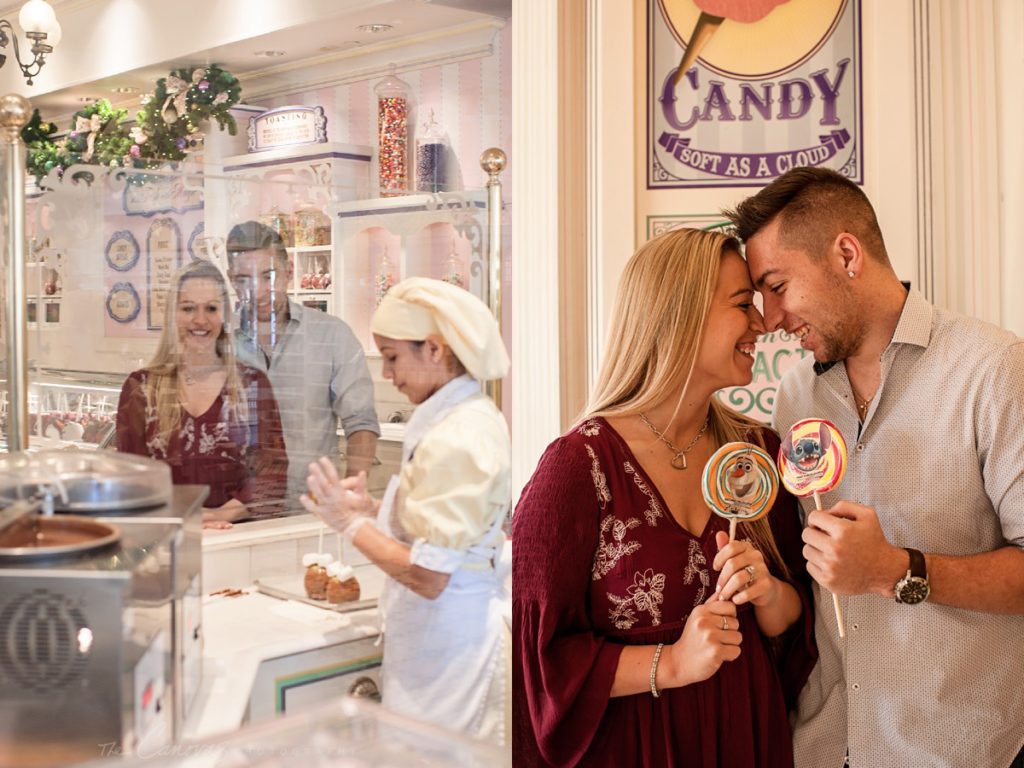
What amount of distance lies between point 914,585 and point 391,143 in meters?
1.13

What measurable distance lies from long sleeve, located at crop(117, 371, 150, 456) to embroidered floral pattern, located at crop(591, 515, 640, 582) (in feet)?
3.29

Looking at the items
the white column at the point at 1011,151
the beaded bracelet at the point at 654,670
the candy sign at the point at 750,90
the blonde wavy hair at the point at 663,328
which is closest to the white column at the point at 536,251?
the candy sign at the point at 750,90

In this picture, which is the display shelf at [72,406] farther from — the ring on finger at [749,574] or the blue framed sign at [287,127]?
the ring on finger at [749,574]

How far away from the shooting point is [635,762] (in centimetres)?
154

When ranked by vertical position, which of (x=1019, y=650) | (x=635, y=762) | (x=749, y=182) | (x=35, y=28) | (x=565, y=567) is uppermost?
(x=749, y=182)

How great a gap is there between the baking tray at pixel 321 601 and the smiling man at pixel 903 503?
36.8 inches

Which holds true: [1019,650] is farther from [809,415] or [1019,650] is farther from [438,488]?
[438,488]

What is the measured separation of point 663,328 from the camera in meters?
1.58

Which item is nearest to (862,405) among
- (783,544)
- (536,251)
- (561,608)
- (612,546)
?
(783,544)

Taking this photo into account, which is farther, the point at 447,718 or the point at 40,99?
the point at 447,718

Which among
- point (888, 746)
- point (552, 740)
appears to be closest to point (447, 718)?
point (552, 740)

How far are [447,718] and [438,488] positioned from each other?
0.17m

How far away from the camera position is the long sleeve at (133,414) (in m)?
0.59

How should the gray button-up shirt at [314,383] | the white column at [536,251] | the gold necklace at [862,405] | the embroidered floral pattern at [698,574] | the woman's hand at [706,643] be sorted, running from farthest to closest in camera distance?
the white column at [536,251]
the gold necklace at [862,405]
the embroidered floral pattern at [698,574]
the woman's hand at [706,643]
the gray button-up shirt at [314,383]
